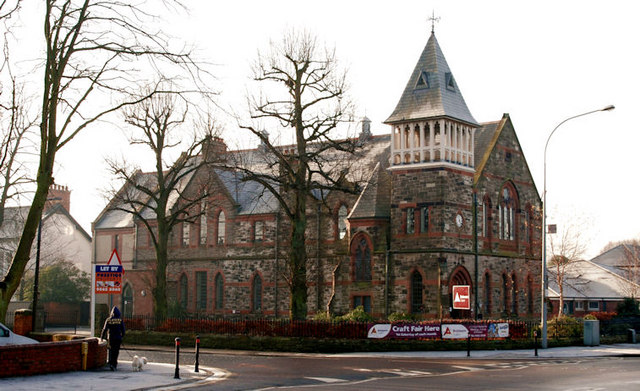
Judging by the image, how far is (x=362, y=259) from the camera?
47.9 m

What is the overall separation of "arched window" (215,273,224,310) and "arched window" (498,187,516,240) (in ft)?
65.8

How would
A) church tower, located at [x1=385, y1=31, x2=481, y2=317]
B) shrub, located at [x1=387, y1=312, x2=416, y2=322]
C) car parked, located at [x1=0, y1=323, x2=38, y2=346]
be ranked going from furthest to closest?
church tower, located at [x1=385, y1=31, x2=481, y2=317] → shrub, located at [x1=387, y1=312, x2=416, y2=322] → car parked, located at [x1=0, y1=323, x2=38, y2=346]

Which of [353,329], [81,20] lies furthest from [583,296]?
[81,20]

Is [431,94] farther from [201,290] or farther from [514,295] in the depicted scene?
[201,290]

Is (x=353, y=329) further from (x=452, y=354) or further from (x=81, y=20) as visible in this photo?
(x=81, y=20)

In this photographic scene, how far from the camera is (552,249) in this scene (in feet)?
190

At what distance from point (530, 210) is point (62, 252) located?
42844 mm

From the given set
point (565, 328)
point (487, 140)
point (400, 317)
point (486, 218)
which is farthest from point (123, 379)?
point (487, 140)

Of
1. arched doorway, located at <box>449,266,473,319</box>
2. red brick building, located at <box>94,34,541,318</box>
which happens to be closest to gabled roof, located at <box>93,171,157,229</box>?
red brick building, located at <box>94,34,541,318</box>

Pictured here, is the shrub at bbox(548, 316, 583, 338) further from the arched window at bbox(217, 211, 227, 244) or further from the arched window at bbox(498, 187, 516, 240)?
the arched window at bbox(217, 211, 227, 244)

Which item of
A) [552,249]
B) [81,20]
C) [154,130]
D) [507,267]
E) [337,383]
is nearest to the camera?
[81,20]

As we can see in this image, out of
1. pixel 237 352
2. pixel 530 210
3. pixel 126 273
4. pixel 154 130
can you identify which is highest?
pixel 154 130

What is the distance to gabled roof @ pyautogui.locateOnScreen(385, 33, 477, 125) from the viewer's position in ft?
149

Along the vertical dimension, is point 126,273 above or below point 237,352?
above
